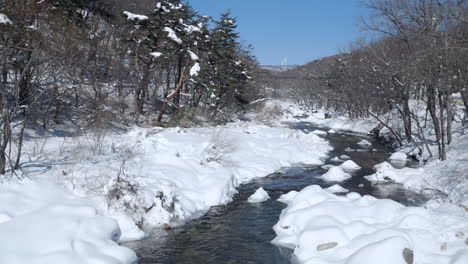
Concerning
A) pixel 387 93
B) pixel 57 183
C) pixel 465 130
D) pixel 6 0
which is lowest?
pixel 57 183

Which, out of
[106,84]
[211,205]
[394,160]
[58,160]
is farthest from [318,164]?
[106,84]

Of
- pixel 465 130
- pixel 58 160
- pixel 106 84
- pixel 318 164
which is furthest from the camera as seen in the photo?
pixel 106 84

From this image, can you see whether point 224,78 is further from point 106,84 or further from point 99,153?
point 99,153

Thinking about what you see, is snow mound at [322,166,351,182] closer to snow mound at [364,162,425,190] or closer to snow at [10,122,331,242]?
snow mound at [364,162,425,190]

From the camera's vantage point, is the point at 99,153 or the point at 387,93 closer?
the point at 99,153

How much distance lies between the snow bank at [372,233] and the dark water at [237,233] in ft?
1.87

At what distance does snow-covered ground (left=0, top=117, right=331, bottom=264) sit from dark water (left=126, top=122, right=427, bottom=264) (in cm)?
46

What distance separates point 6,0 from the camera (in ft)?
42.9

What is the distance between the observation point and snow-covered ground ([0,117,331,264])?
6.25 metres

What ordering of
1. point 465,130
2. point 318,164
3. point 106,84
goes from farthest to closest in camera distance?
point 106,84
point 465,130
point 318,164

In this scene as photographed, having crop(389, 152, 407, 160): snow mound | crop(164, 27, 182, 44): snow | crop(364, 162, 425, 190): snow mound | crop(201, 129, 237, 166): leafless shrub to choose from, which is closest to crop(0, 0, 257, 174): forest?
crop(164, 27, 182, 44): snow

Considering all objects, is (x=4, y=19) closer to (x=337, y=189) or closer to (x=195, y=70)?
(x=195, y=70)

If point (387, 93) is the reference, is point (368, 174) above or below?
below

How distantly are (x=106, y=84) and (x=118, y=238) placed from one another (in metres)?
19.7
